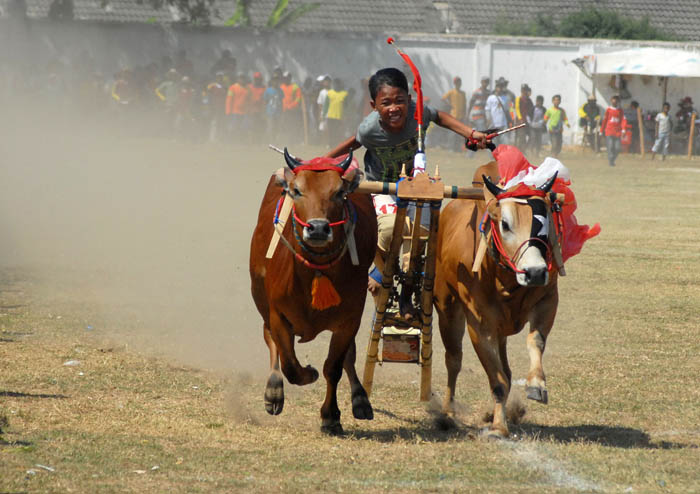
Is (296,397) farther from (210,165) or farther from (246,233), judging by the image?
(210,165)

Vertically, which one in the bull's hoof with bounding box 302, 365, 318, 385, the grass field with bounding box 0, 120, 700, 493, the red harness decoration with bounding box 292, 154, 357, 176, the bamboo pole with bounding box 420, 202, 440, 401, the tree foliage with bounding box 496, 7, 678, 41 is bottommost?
the grass field with bounding box 0, 120, 700, 493

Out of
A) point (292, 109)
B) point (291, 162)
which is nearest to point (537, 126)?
point (292, 109)

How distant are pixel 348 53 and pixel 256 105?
4889 millimetres

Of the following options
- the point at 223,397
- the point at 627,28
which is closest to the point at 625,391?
the point at 223,397

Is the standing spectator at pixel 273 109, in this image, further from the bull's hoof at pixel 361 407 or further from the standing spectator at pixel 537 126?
the bull's hoof at pixel 361 407

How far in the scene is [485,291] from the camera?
7.59 meters

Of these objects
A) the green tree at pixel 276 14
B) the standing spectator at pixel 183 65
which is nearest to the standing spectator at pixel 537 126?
the standing spectator at pixel 183 65

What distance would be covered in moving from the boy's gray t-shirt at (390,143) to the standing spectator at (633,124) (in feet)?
93.4

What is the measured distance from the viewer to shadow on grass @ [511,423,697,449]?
729 centimetres

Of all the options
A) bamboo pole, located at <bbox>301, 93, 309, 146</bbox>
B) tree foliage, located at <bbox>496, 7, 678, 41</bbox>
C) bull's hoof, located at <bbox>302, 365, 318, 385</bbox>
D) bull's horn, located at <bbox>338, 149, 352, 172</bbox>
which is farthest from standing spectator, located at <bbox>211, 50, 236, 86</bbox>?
bull's horn, located at <bbox>338, 149, 352, 172</bbox>

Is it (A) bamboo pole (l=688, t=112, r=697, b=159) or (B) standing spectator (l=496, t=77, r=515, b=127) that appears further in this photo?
(A) bamboo pole (l=688, t=112, r=697, b=159)

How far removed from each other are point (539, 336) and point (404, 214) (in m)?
1.28

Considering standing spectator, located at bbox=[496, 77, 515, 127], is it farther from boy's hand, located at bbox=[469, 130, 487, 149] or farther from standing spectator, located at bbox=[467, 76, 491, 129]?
boy's hand, located at bbox=[469, 130, 487, 149]

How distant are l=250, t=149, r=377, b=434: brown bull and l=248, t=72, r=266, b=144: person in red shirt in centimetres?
2418
